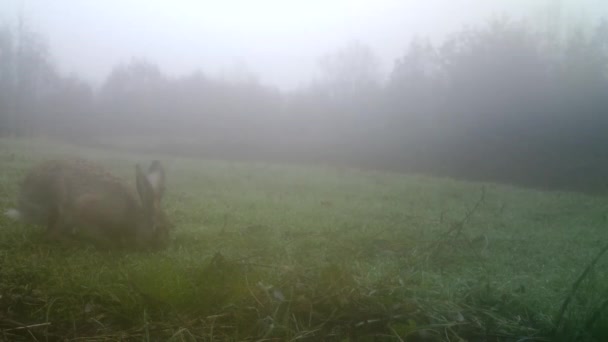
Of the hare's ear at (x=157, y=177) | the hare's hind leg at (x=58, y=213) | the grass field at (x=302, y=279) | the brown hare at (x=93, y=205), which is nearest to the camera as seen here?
the grass field at (x=302, y=279)

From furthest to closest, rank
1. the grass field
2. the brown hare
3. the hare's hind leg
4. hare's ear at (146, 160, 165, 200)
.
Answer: hare's ear at (146, 160, 165, 200)
the brown hare
the hare's hind leg
the grass field

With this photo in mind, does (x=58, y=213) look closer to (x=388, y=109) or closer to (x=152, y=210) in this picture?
(x=152, y=210)

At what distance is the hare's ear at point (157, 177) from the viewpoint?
2.65 meters

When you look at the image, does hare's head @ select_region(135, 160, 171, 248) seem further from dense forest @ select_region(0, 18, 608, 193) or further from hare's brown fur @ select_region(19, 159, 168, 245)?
dense forest @ select_region(0, 18, 608, 193)

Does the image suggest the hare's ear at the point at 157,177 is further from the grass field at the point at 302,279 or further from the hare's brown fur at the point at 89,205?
the grass field at the point at 302,279

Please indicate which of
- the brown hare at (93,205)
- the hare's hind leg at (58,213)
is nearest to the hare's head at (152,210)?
the brown hare at (93,205)

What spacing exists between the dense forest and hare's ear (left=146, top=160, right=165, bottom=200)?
1.52 ft

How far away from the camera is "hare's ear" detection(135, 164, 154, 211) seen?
2.49 metres

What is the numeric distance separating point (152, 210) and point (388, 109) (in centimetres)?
258

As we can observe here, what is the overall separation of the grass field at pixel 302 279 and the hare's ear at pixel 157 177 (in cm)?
23

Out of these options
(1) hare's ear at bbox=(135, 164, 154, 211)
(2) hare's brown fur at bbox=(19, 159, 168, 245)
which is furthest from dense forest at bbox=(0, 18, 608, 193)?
(1) hare's ear at bbox=(135, 164, 154, 211)

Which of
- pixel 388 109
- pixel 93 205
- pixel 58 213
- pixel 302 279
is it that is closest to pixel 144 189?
pixel 93 205

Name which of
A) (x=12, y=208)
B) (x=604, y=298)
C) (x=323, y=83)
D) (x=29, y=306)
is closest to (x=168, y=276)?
(x=29, y=306)

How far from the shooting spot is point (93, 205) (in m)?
2.73
